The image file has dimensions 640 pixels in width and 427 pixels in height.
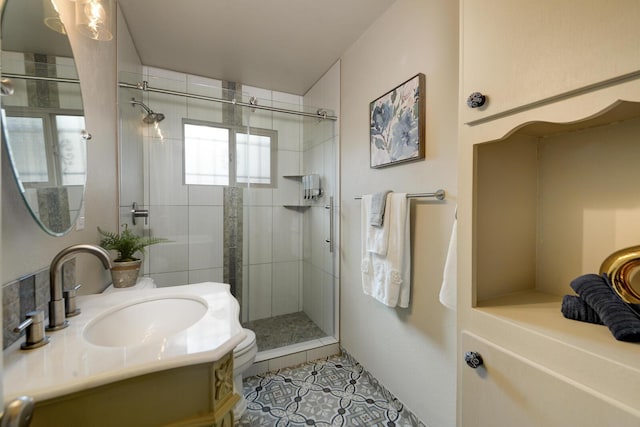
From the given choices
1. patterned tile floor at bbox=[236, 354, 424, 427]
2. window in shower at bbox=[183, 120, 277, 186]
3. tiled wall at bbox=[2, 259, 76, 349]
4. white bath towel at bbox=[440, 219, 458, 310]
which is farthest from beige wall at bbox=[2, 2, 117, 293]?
white bath towel at bbox=[440, 219, 458, 310]

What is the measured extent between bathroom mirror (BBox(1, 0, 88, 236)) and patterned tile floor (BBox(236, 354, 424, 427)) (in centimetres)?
146

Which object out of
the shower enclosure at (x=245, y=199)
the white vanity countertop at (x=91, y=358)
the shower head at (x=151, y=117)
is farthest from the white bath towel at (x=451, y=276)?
the shower head at (x=151, y=117)

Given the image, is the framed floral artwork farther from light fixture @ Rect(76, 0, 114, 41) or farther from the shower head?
the shower head

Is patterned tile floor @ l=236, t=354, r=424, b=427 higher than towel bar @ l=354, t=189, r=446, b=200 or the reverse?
the reverse

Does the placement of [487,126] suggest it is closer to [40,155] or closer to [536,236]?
[536,236]

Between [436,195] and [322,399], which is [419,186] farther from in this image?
[322,399]

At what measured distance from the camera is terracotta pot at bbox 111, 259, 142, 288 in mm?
1364

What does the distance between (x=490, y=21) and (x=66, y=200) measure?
1.46m

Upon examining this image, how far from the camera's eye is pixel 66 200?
940 mm

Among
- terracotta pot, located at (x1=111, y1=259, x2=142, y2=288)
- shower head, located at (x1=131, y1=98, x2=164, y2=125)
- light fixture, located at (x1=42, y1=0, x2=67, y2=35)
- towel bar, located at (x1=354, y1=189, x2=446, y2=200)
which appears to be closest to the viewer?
light fixture, located at (x1=42, y1=0, x2=67, y2=35)

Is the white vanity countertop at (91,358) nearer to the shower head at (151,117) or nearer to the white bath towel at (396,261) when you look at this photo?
the white bath towel at (396,261)

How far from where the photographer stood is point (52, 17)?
0.90 meters

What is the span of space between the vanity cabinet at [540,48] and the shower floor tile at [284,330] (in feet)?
6.95

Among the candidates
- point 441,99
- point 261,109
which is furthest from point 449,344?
point 261,109
